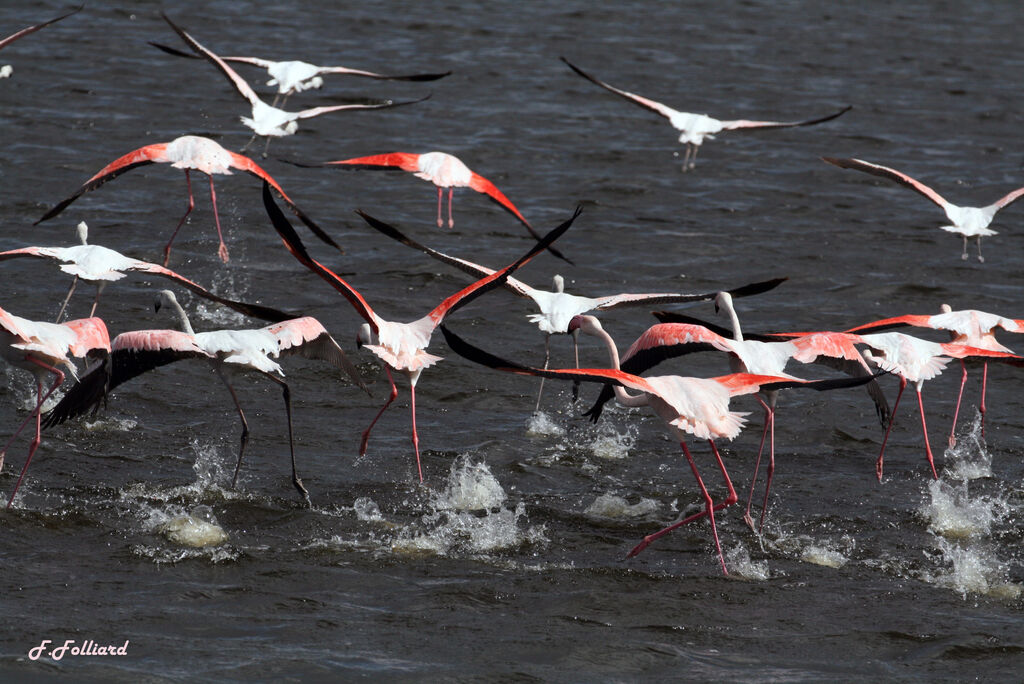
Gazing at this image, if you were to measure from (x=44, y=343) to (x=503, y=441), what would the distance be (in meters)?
3.30

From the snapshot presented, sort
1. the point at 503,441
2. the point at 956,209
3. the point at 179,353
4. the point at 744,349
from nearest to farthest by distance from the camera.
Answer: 1. the point at 179,353
2. the point at 744,349
3. the point at 503,441
4. the point at 956,209

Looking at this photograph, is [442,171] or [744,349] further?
[442,171]

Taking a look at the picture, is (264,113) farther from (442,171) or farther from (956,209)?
(956,209)

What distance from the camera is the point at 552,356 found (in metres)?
11.9

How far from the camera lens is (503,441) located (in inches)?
392

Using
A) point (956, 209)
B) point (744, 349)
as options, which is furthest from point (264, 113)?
point (744, 349)

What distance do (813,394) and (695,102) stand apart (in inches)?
453

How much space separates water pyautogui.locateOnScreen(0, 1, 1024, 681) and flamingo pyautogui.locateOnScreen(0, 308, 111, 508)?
2.35ft

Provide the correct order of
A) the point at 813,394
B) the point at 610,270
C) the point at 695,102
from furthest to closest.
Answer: the point at 695,102
the point at 610,270
the point at 813,394

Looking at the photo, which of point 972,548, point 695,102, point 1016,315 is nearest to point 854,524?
point 972,548

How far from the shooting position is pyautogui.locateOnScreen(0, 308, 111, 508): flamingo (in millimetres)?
8234

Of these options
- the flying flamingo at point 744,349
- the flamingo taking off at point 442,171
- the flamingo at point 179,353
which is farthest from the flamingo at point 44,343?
the flamingo taking off at point 442,171

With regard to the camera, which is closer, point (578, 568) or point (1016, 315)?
point (578, 568)

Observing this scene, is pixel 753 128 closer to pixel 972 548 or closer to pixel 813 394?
pixel 813 394
